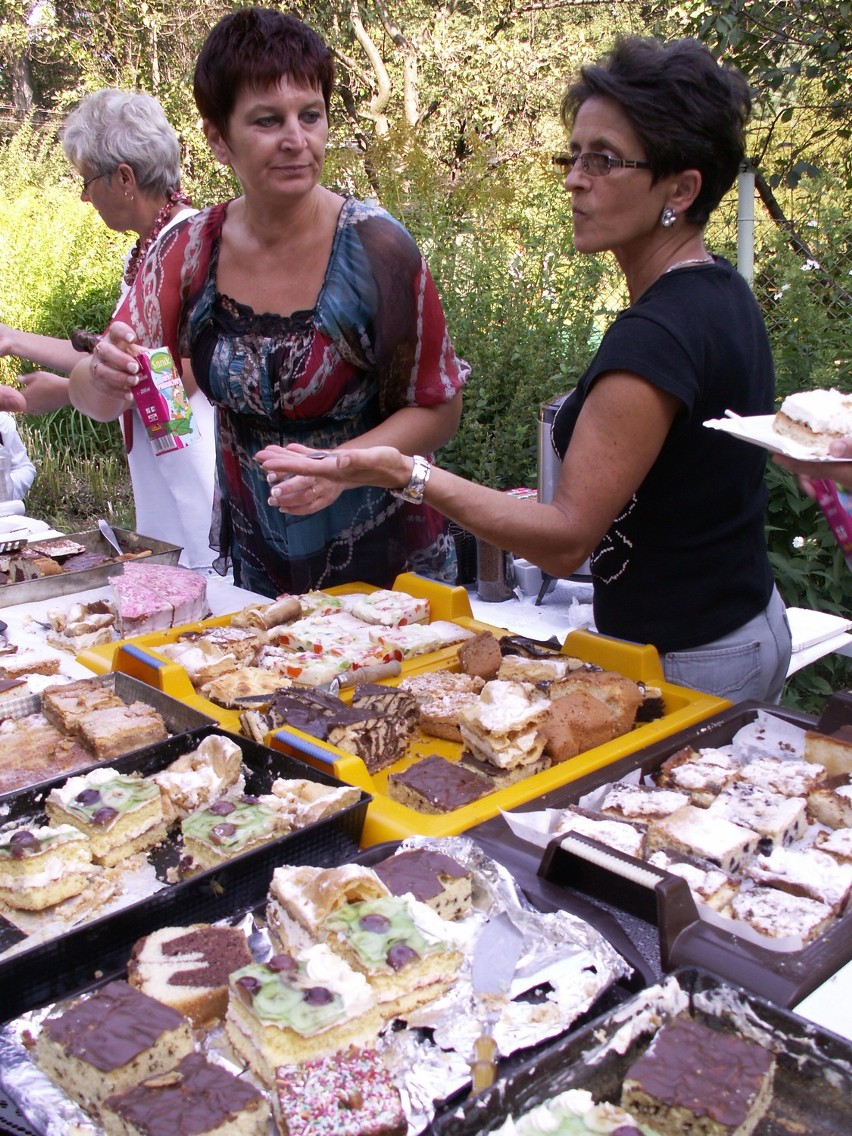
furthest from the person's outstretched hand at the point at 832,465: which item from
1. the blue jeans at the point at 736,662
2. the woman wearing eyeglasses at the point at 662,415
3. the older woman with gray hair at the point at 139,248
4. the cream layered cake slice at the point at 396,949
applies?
the older woman with gray hair at the point at 139,248

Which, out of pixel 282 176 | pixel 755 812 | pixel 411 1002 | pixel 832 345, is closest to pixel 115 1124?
pixel 411 1002

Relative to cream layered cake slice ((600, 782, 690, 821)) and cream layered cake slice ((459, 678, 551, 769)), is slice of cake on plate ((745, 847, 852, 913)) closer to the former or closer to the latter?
cream layered cake slice ((600, 782, 690, 821))

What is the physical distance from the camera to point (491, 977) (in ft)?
4.62

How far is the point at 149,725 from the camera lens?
7.38 feet

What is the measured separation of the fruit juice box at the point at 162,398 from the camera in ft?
8.61

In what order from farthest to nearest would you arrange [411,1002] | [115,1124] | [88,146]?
[88,146] → [411,1002] → [115,1124]

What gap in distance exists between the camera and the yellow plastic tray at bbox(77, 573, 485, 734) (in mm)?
2412

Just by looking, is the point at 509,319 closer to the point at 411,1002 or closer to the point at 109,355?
the point at 109,355

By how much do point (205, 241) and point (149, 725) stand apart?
1.53 m

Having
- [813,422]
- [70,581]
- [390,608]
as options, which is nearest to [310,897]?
[813,422]

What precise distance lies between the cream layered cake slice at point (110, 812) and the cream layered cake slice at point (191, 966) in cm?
39

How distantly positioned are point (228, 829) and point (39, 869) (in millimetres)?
320

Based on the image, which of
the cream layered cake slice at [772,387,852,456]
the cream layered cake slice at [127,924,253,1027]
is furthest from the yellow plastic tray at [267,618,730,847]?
the cream layered cake slice at [772,387,852,456]

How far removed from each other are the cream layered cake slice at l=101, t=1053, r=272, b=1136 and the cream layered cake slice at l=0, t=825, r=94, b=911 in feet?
1.96
